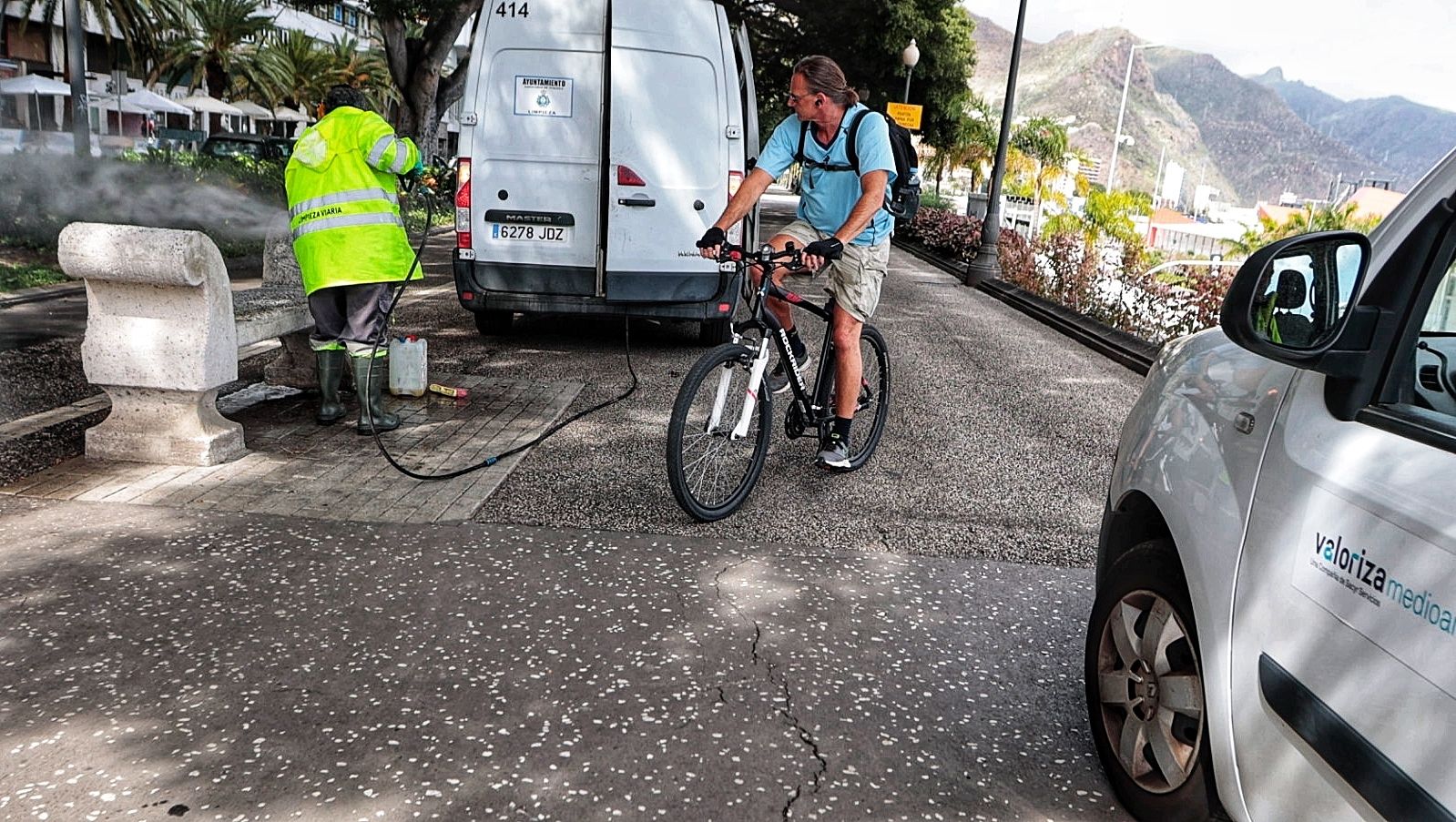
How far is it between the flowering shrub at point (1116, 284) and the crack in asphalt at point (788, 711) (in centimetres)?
617

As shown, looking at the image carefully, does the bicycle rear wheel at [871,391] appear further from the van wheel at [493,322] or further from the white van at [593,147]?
the van wheel at [493,322]

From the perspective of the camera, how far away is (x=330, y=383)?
6293mm

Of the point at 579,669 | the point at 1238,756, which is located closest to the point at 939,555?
the point at 579,669

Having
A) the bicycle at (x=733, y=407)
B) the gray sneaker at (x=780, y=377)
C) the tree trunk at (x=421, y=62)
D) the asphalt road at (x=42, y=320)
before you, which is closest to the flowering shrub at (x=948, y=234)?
the tree trunk at (x=421, y=62)

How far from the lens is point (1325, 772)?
1977 mm

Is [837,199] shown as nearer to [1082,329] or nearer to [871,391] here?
[871,391]

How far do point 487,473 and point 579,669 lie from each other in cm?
225

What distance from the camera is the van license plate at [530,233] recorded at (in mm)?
8477

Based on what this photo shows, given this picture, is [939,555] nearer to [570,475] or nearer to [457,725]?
[570,475]

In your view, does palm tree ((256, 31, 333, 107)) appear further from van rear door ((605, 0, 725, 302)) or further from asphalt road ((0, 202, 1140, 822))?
asphalt road ((0, 202, 1140, 822))

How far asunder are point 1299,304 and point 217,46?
5552cm

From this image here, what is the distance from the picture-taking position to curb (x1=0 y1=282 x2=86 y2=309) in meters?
10.4

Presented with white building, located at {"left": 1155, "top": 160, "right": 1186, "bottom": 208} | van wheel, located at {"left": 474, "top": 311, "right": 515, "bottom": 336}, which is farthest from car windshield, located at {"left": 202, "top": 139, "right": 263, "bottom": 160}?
white building, located at {"left": 1155, "top": 160, "right": 1186, "bottom": 208}

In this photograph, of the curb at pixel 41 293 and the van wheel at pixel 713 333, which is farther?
the curb at pixel 41 293
